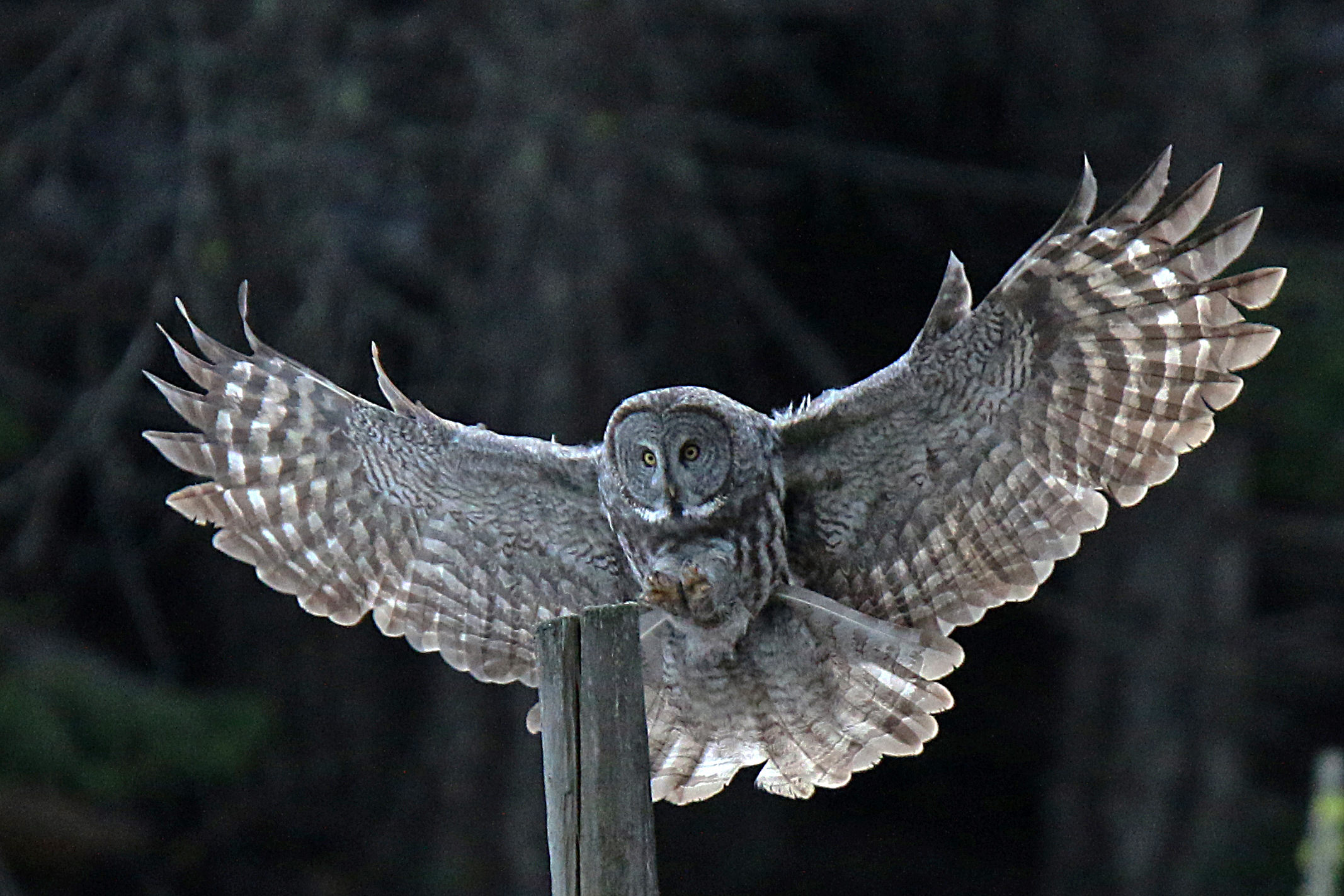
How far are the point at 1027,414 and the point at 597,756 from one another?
136cm

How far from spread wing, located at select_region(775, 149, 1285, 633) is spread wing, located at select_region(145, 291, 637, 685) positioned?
1.86 feet

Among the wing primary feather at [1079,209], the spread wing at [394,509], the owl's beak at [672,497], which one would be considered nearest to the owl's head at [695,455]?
the owl's beak at [672,497]

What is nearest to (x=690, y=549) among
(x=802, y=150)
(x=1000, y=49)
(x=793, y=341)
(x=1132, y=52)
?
(x=793, y=341)

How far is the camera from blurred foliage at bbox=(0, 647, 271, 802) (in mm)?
8555

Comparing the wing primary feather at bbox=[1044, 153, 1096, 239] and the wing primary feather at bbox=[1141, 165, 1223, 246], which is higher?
the wing primary feather at bbox=[1044, 153, 1096, 239]

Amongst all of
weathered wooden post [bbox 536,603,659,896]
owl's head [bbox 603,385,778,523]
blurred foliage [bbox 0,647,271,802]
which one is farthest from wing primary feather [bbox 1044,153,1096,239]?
blurred foliage [bbox 0,647,271,802]

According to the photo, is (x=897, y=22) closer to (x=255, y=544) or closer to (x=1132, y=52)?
(x=1132, y=52)

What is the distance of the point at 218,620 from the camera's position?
10523mm

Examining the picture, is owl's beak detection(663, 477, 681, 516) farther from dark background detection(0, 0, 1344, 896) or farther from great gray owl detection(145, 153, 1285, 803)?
dark background detection(0, 0, 1344, 896)

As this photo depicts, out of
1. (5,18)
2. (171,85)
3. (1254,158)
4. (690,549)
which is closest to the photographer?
(690,549)

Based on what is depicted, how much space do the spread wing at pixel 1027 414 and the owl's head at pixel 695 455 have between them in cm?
14

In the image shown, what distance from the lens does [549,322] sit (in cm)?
839

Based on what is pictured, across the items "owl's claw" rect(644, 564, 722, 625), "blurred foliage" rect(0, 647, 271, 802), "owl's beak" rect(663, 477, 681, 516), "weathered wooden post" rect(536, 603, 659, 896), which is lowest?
"weathered wooden post" rect(536, 603, 659, 896)

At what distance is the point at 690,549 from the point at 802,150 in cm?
534
